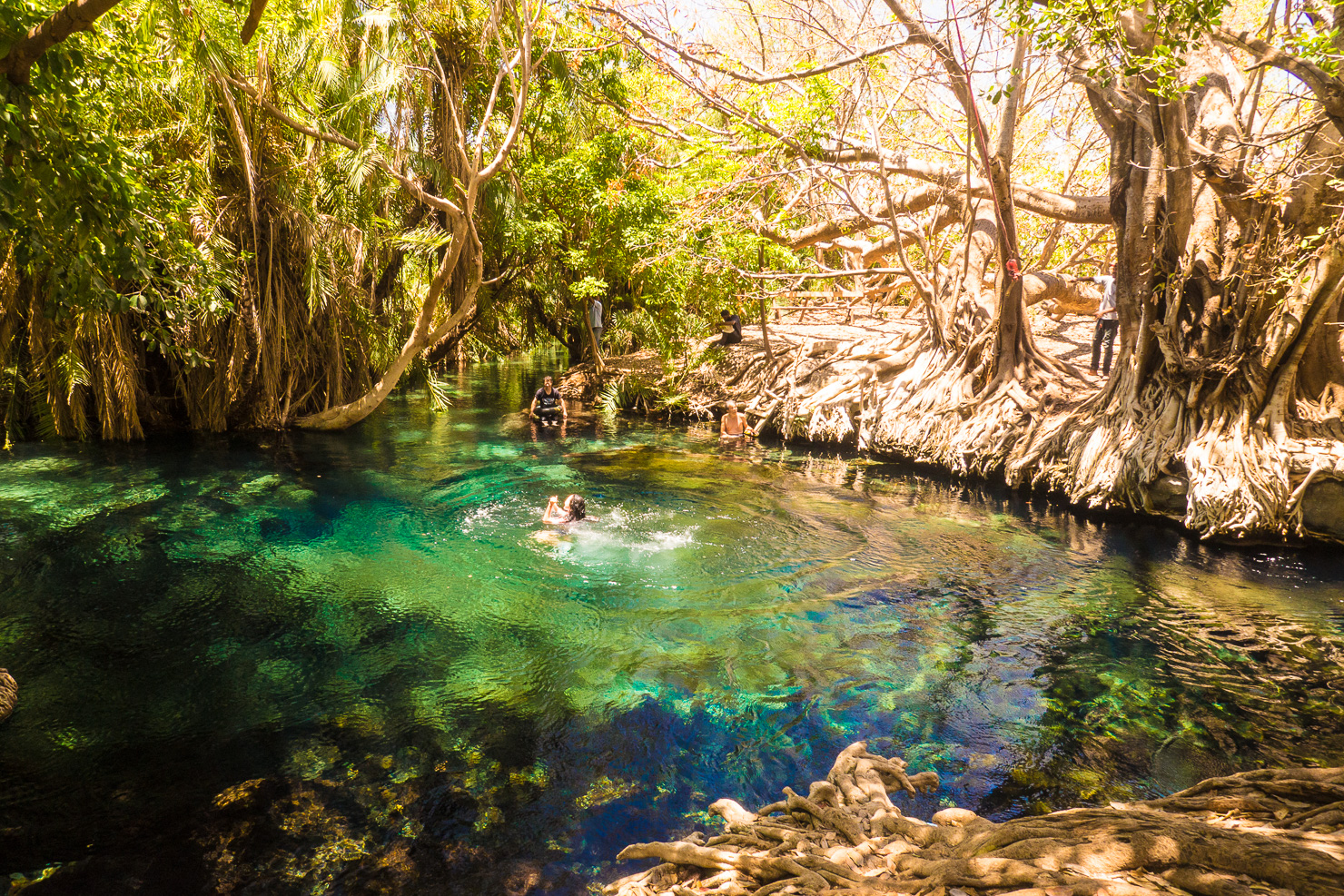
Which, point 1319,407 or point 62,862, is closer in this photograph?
point 62,862

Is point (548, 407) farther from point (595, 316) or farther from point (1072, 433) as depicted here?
point (1072, 433)

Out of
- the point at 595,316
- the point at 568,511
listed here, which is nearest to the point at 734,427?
the point at 595,316

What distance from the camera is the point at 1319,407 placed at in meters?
8.91

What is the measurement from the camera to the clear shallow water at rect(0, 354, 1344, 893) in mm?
4180

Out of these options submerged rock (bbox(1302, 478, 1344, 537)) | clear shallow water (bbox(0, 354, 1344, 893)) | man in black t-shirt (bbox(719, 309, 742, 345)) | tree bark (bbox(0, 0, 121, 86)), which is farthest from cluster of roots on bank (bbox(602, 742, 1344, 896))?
man in black t-shirt (bbox(719, 309, 742, 345))

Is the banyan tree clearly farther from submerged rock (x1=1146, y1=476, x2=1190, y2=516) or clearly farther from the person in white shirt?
the person in white shirt

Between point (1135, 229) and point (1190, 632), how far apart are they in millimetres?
6107

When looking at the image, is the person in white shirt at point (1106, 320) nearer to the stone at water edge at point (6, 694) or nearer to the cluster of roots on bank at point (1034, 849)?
the cluster of roots on bank at point (1034, 849)

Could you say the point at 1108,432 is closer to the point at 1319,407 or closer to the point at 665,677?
the point at 1319,407

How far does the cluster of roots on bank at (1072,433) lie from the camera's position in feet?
28.2

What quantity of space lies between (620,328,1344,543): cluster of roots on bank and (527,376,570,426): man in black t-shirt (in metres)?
4.30

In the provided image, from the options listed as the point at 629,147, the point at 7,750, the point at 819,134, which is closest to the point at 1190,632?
the point at 819,134

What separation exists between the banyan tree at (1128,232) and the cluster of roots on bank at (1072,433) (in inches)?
1.3

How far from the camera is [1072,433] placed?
10906 millimetres
